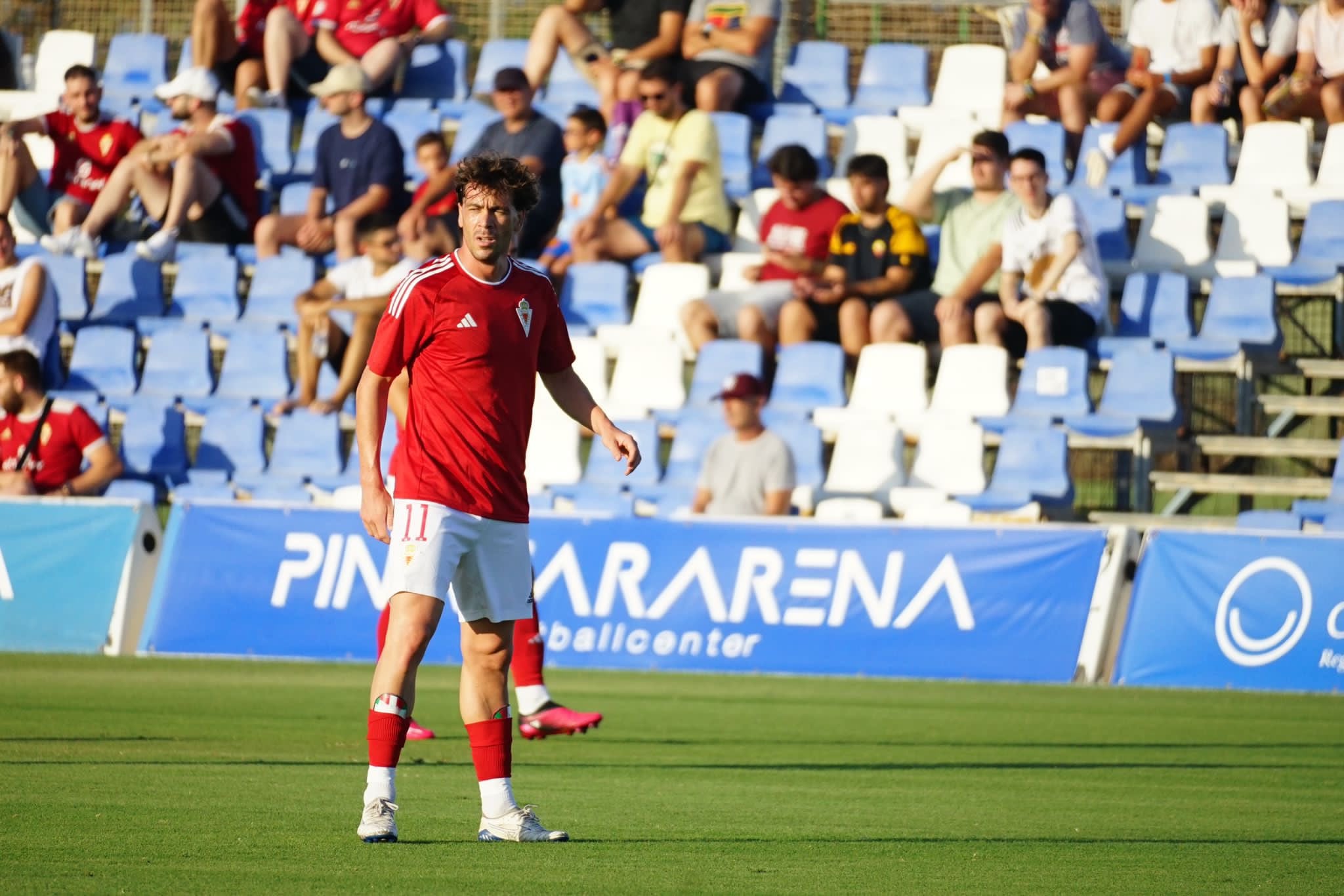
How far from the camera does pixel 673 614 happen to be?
13.8 metres

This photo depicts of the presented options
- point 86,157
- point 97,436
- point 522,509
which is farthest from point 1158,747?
point 86,157

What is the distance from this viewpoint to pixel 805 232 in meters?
17.0

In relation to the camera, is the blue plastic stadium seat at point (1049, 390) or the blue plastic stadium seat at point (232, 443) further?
the blue plastic stadium seat at point (232, 443)

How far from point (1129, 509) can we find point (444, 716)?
7.14 metres

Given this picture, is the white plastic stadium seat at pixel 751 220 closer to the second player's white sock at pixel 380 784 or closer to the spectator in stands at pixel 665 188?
the spectator in stands at pixel 665 188

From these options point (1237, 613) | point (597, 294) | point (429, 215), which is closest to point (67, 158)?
point (429, 215)

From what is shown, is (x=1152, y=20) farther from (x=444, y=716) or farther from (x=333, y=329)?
(x=444, y=716)

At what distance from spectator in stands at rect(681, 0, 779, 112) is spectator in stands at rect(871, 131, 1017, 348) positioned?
2.78 meters

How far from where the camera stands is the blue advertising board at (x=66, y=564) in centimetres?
1439

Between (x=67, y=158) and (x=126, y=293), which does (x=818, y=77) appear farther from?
(x=67, y=158)

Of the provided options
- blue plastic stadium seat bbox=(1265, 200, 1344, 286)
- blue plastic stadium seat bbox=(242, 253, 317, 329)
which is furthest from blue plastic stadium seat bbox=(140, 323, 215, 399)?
blue plastic stadium seat bbox=(1265, 200, 1344, 286)

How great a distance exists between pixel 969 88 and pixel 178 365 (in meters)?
7.89

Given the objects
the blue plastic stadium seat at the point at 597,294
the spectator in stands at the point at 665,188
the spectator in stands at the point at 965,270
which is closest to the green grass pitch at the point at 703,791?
the spectator in stands at the point at 965,270

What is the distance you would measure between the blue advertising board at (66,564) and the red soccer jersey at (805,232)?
5.79 m
